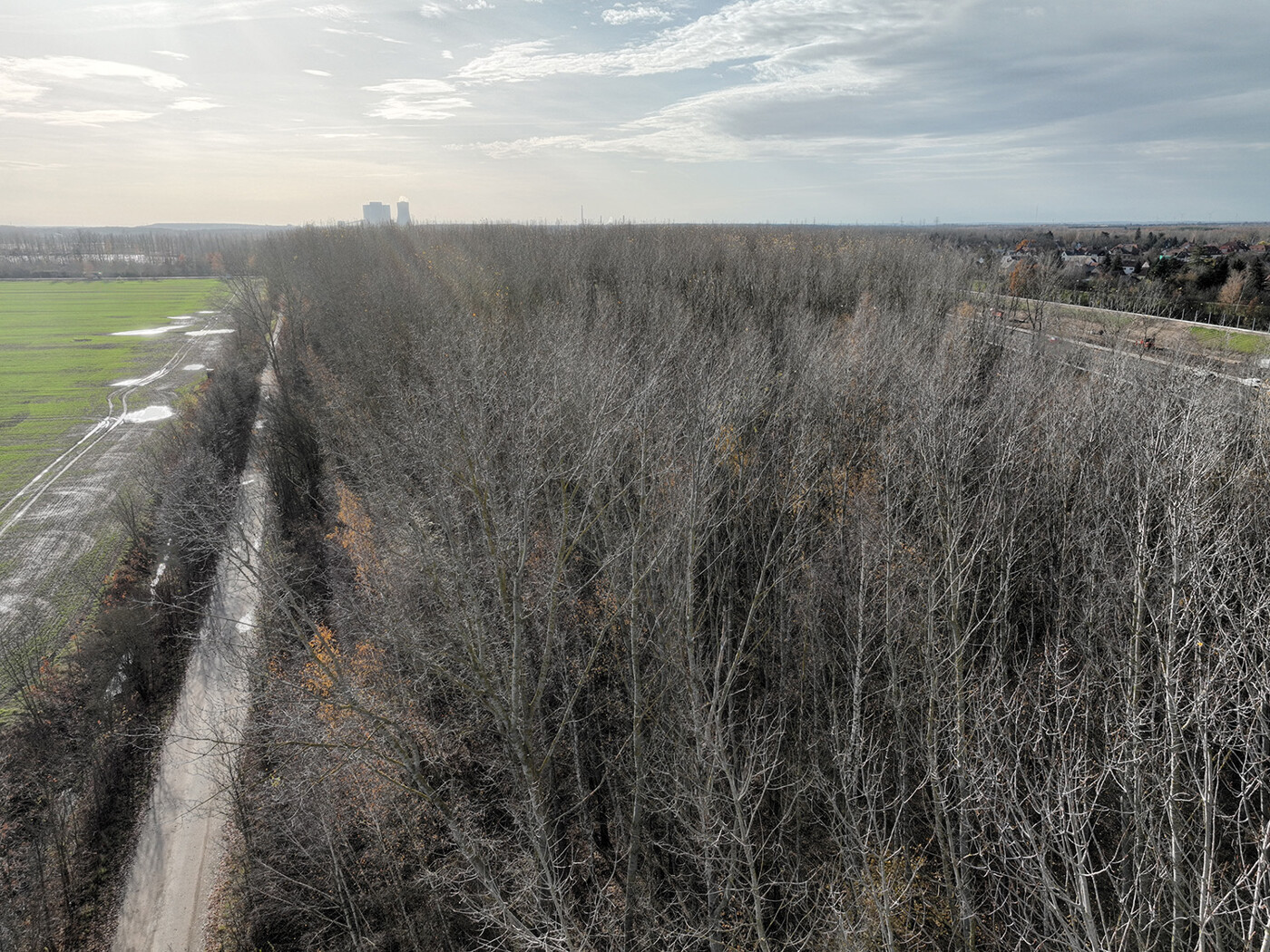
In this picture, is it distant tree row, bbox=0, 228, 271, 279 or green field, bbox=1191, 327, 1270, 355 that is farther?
distant tree row, bbox=0, 228, 271, 279

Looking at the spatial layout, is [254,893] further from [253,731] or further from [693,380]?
[693,380]

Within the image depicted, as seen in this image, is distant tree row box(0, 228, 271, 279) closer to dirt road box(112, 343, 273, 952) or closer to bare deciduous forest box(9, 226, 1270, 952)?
dirt road box(112, 343, 273, 952)

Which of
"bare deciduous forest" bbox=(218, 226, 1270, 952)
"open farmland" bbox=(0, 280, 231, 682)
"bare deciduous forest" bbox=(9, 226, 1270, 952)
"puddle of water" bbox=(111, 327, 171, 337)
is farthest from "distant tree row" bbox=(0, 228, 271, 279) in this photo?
"bare deciduous forest" bbox=(218, 226, 1270, 952)

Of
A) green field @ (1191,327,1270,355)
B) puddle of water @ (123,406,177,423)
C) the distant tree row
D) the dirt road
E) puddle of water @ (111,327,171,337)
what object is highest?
the distant tree row

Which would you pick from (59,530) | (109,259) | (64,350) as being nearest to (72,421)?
(59,530)

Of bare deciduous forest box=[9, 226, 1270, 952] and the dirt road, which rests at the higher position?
bare deciduous forest box=[9, 226, 1270, 952]

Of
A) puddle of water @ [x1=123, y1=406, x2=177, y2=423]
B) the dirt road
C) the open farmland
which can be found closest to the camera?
the dirt road

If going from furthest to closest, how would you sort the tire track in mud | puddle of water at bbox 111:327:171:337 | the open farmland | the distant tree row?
the distant tree row < puddle of water at bbox 111:327:171:337 < the open farmland < the tire track in mud

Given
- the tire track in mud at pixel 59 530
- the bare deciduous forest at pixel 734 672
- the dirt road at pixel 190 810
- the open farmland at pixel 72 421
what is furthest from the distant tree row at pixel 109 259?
the bare deciduous forest at pixel 734 672
